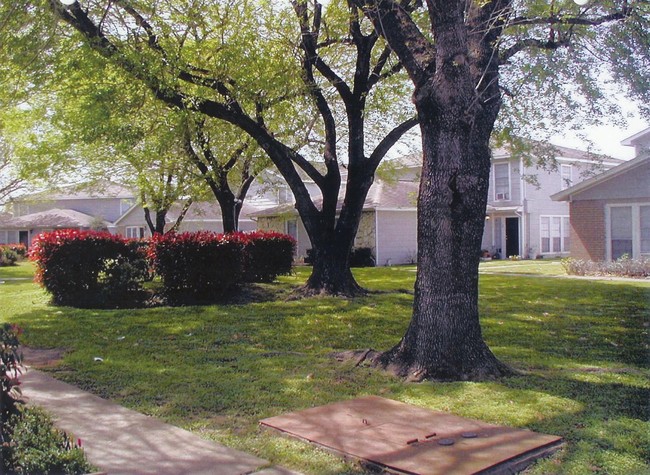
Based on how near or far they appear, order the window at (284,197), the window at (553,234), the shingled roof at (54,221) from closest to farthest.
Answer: the window at (553,234) < the window at (284,197) < the shingled roof at (54,221)

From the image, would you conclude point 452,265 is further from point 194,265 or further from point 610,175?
point 610,175

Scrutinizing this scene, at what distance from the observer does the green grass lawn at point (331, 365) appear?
19.4ft

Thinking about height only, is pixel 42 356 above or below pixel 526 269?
below

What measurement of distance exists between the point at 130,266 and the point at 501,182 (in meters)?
21.6

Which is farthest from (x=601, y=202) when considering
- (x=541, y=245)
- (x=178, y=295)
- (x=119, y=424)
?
(x=119, y=424)

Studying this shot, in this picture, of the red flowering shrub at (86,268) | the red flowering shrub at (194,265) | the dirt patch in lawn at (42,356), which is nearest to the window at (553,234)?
the red flowering shrub at (194,265)

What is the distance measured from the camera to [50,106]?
1822 cm

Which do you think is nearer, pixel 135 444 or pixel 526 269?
pixel 135 444

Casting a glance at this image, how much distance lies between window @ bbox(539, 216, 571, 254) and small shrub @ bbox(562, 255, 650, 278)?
10041 mm

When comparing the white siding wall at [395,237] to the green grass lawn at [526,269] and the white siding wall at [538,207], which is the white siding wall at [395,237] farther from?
the white siding wall at [538,207]

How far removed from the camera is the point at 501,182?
3294 centimetres

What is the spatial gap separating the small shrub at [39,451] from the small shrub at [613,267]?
20.1 m

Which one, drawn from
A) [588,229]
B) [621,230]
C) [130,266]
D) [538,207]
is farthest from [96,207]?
[621,230]

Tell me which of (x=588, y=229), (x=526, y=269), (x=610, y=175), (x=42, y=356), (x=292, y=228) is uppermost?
(x=610, y=175)
